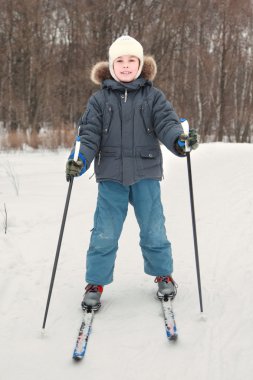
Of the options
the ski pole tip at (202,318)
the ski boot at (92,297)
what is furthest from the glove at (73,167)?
the ski pole tip at (202,318)

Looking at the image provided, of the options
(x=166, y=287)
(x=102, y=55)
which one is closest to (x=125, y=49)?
(x=166, y=287)

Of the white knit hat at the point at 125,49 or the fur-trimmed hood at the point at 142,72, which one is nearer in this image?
the white knit hat at the point at 125,49

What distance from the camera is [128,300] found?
268 cm

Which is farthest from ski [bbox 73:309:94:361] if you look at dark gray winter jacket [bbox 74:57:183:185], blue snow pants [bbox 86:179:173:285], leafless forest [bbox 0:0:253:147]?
leafless forest [bbox 0:0:253:147]

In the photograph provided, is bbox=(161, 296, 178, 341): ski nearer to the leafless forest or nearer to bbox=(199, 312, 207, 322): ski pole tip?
bbox=(199, 312, 207, 322): ski pole tip

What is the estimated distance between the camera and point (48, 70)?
17.1 m

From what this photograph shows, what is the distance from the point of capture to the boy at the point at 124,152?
2543 mm

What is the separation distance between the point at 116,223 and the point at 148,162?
1.45 feet

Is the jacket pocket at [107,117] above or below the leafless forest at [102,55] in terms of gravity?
below

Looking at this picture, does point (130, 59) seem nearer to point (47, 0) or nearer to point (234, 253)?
point (234, 253)

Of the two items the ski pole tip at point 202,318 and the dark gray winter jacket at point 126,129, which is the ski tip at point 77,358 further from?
the dark gray winter jacket at point 126,129

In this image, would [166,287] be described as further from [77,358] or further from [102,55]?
[102,55]

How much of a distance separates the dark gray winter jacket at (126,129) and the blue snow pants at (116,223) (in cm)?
9

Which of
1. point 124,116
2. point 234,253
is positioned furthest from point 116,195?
point 234,253
